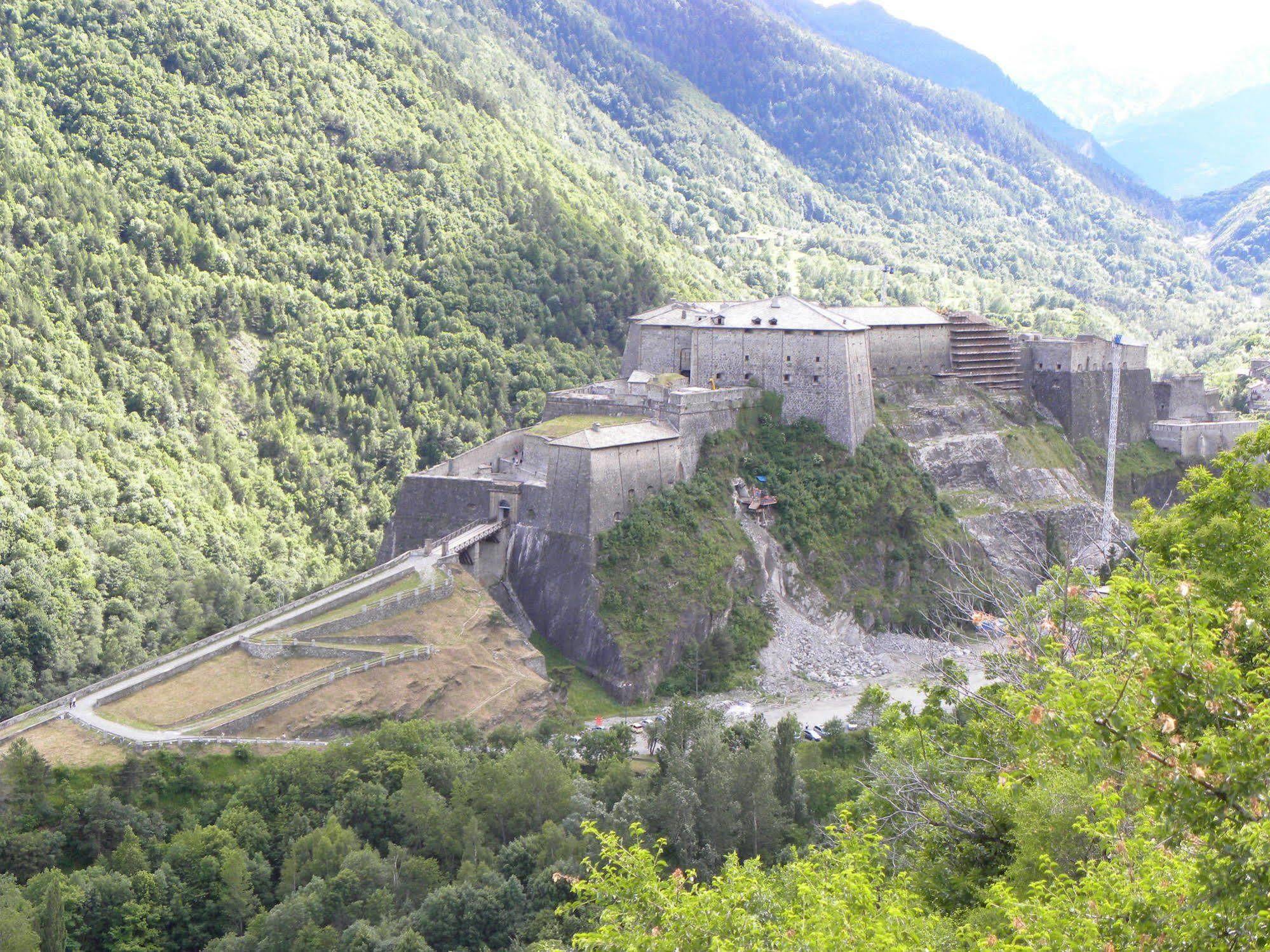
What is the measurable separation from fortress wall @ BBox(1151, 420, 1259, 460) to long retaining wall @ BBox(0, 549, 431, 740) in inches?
2038

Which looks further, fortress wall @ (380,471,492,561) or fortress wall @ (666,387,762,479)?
fortress wall @ (666,387,762,479)

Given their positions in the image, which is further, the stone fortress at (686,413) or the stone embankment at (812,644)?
the stone embankment at (812,644)

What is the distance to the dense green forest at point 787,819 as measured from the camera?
536 inches

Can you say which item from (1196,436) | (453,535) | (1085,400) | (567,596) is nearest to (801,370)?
(567,596)

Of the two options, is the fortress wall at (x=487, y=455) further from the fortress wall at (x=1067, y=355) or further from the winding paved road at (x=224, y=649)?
the fortress wall at (x=1067, y=355)

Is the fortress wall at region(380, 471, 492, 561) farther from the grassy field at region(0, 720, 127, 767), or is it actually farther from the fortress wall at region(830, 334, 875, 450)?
the fortress wall at region(830, 334, 875, 450)

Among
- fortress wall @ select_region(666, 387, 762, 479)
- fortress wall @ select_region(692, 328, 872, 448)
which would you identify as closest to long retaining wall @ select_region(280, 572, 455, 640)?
fortress wall @ select_region(666, 387, 762, 479)

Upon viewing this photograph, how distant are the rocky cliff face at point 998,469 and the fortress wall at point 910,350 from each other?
986 mm

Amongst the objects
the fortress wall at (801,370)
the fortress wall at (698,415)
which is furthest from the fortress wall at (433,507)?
the fortress wall at (801,370)

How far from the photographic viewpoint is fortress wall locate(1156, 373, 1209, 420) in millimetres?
91312

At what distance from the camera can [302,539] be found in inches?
3620

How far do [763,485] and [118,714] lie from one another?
33.3m

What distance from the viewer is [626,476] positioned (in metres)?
63.9

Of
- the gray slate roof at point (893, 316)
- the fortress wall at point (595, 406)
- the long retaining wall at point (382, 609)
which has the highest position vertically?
the gray slate roof at point (893, 316)
